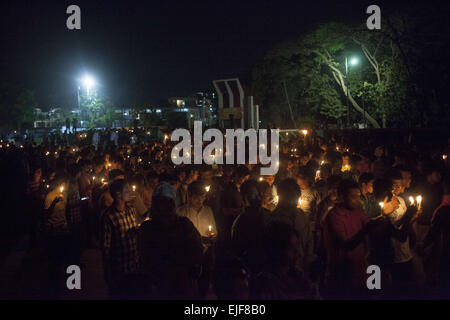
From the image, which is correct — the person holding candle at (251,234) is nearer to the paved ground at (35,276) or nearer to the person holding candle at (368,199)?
the person holding candle at (368,199)

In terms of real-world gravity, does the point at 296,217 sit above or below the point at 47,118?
below

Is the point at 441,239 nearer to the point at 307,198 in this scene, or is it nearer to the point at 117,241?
the point at 307,198

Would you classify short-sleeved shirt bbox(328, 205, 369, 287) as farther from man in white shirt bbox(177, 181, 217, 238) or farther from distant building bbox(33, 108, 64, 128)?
distant building bbox(33, 108, 64, 128)

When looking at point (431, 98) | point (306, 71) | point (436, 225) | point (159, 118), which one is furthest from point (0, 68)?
point (436, 225)

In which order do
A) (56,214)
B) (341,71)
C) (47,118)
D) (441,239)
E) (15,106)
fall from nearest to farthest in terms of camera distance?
(441,239)
(56,214)
(341,71)
(15,106)
(47,118)

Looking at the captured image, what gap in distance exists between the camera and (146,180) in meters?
8.17

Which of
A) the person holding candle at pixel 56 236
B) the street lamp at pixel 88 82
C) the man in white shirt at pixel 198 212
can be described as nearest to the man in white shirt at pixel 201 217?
the man in white shirt at pixel 198 212

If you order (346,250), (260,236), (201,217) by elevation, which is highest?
(201,217)

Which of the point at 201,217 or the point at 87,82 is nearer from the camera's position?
the point at 201,217

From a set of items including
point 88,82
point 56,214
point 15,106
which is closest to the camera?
point 56,214

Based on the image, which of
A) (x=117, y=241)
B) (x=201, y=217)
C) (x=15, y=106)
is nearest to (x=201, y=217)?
(x=201, y=217)

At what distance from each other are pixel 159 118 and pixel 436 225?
50.3m

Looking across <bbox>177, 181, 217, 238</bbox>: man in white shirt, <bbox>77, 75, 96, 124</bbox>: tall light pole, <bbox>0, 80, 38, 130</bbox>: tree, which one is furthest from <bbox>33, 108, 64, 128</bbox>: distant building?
<bbox>177, 181, 217, 238</bbox>: man in white shirt
